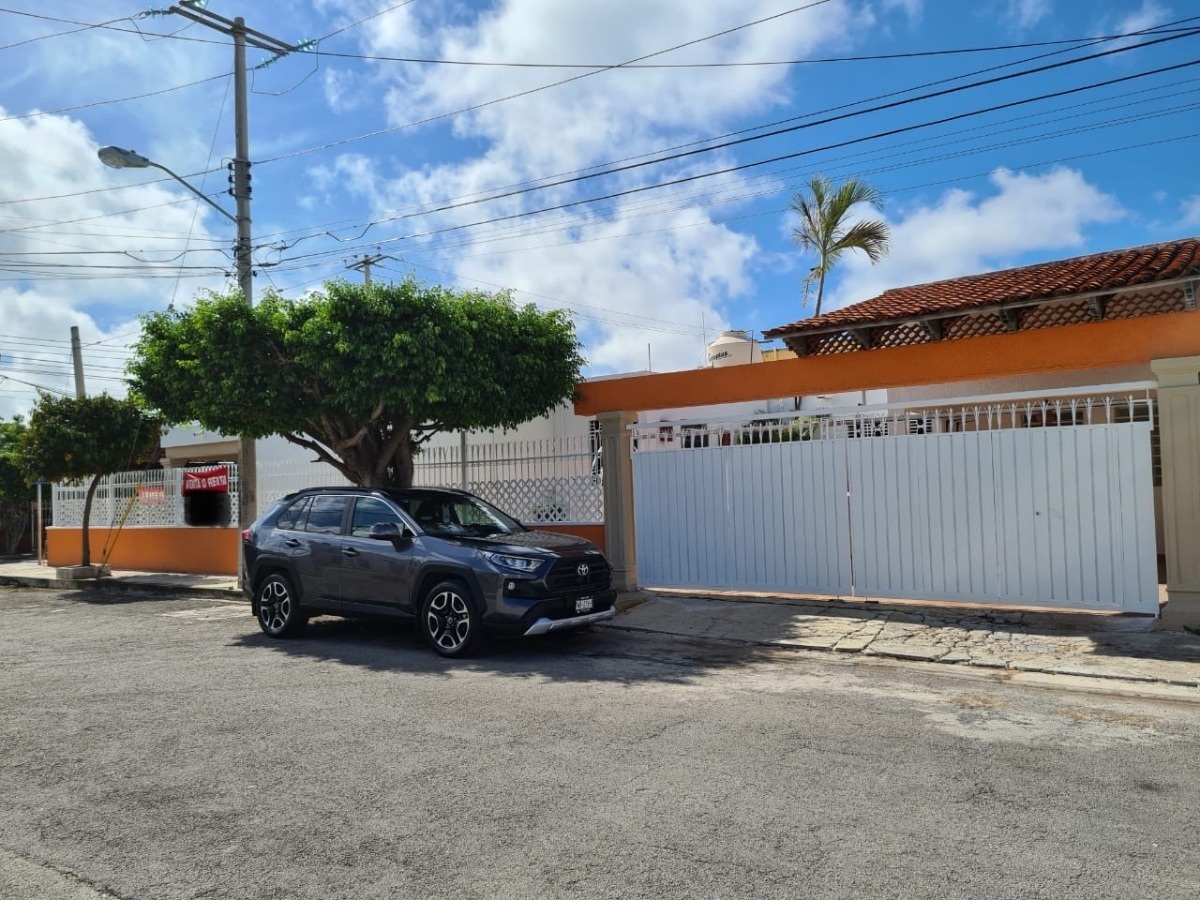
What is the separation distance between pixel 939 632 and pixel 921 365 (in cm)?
293

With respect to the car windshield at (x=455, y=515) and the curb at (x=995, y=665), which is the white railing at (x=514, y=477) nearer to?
the car windshield at (x=455, y=515)

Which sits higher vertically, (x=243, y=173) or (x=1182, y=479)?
(x=243, y=173)

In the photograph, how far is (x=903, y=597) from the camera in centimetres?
1008

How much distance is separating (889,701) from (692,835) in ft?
9.83

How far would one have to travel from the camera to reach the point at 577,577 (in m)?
8.44

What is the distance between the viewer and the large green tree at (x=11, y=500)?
86.2 feet

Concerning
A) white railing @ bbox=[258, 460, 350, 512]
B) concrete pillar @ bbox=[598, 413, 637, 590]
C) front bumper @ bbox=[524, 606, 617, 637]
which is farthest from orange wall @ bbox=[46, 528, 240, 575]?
front bumper @ bbox=[524, 606, 617, 637]

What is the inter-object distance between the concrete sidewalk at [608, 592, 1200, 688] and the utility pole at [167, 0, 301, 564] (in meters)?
7.31

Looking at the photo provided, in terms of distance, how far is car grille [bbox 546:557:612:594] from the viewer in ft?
26.9

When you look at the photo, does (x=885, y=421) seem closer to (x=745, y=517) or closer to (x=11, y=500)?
(x=745, y=517)

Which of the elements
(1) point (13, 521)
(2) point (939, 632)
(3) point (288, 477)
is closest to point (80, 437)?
(3) point (288, 477)

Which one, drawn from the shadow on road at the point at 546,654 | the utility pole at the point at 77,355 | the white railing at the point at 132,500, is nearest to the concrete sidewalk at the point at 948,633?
the shadow on road at the point at 546,654

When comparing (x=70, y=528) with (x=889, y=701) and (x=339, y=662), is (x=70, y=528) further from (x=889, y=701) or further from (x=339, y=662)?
(x=889, y=701)

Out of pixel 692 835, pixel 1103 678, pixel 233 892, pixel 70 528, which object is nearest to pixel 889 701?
pixel 1103 678
